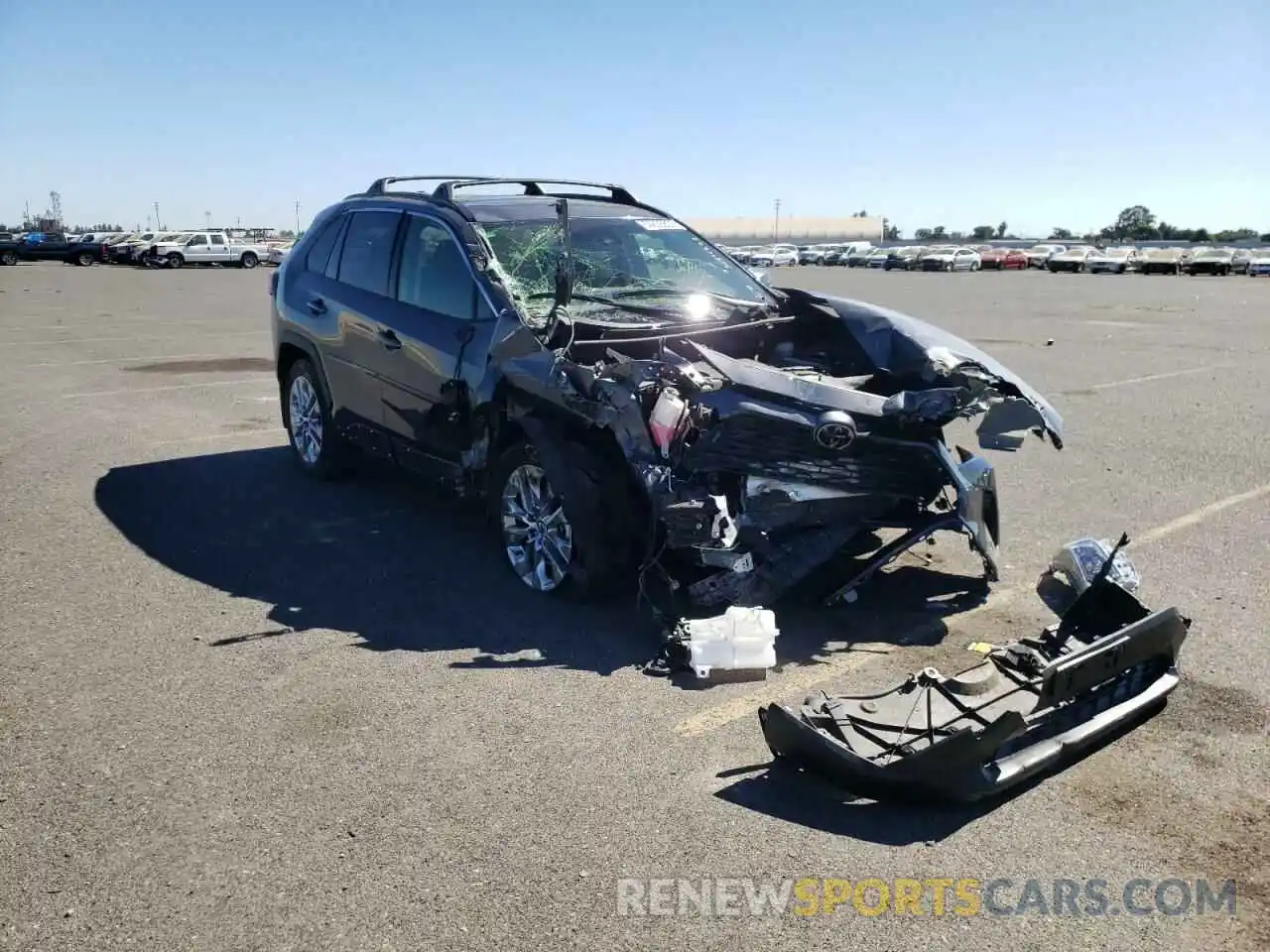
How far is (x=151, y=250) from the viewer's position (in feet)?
161

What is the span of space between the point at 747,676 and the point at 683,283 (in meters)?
2.79

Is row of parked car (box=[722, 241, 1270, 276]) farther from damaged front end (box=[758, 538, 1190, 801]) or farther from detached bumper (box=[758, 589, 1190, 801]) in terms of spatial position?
detached bumper (box=[758, 589, 1190, 801])

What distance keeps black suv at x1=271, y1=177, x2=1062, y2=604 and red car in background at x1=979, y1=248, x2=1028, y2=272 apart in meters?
61.4

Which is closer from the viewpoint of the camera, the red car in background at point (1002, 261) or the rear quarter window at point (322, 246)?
the rear quarter window at point (322, 246)

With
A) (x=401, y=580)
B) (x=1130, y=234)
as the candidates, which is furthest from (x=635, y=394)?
(x=1130, y=234)

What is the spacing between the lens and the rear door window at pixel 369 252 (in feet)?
22.2

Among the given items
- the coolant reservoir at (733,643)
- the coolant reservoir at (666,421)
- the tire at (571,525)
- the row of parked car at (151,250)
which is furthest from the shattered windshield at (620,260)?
the row of parked car at (151,250)

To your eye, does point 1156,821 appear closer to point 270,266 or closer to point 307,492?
point 307,492

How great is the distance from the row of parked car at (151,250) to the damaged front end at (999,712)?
168 ft

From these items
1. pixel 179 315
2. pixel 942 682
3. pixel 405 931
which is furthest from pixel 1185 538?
pixel 179 315

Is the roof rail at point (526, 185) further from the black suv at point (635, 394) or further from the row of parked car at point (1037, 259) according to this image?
the row of parked car at point (1037, 259)

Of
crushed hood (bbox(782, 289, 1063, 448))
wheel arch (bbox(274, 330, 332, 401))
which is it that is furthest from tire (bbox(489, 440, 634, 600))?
wheel arch (bbox(274, 330, 332, 401))

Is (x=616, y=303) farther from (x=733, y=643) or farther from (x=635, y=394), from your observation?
(x=733, y=643)

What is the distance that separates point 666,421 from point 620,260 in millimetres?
1976
